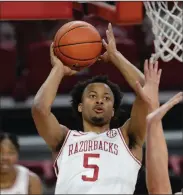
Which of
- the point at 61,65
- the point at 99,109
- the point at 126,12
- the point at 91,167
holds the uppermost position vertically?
the point at 126,12

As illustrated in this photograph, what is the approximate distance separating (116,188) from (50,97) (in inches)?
21.3

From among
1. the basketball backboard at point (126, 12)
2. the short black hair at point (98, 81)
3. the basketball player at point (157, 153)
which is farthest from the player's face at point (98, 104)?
the basketball player at point (157, 153)

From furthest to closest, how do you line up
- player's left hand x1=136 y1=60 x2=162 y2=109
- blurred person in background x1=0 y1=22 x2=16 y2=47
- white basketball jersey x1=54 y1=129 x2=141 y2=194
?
1. blurred person in background x1=0 y1=22 x2=16 y2=47
2. white basketball jersey x1=54 y1=129 x2=141 y2=194
3. player's left hand x1=136 y1=60 x2=162 y2=109

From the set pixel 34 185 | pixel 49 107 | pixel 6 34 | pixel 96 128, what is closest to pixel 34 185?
pixel 34 185

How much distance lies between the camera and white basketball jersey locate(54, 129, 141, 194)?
315 centimetres

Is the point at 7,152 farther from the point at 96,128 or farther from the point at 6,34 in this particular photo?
the point at 6,34

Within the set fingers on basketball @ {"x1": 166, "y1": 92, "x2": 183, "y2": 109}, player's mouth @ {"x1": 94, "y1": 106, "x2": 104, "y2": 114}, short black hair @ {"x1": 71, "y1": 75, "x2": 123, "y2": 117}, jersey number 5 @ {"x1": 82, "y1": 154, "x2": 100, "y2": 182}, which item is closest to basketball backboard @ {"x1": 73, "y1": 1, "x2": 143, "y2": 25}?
short black hair @ {"x1": 71, "y1": 75, "x2": 123, "y2": 117}

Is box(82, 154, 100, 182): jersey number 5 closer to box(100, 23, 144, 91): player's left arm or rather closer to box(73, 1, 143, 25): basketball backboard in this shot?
box(100, 23, 144, 91): player's left arm

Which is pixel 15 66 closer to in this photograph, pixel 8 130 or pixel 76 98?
pixel 8 130

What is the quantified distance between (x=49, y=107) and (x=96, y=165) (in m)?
0.36

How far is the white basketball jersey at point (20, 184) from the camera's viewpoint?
4117 mm

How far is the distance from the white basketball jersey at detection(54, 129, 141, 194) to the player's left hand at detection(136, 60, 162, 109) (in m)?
0.42

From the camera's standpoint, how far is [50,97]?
3.27m

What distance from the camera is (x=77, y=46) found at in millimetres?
3350
